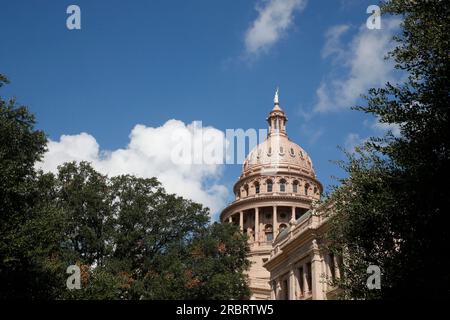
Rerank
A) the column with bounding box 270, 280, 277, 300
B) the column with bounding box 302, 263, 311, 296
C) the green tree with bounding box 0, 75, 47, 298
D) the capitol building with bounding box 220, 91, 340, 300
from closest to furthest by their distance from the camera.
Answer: the green tree with bounding box 0, 75, 47, 298 → the column with bounding box 302, 263, 311, 296 → the column with bounding box 270, 280, 277, 300 → the capitol building with bounding box 220, 91, 340, 300

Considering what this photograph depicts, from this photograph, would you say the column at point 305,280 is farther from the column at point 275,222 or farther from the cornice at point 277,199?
the cornice at point 277,199

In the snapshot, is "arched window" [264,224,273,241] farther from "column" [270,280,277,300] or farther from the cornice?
"column" [270,280,277,300]

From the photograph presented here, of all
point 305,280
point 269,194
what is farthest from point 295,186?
point 305,280

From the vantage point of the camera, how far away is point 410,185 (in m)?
15.8

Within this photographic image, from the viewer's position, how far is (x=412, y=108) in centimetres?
1686

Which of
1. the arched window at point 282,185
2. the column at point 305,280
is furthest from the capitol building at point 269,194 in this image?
the column at point 305,280

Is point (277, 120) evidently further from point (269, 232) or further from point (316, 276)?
point (316, 276)

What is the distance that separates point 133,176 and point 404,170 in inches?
1337

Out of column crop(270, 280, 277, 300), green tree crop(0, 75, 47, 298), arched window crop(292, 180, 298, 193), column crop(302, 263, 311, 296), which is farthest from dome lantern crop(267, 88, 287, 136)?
green tree crop(0, 75, 47, 298)

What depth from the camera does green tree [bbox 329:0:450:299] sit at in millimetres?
15312

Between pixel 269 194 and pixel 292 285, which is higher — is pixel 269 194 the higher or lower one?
the higher one
